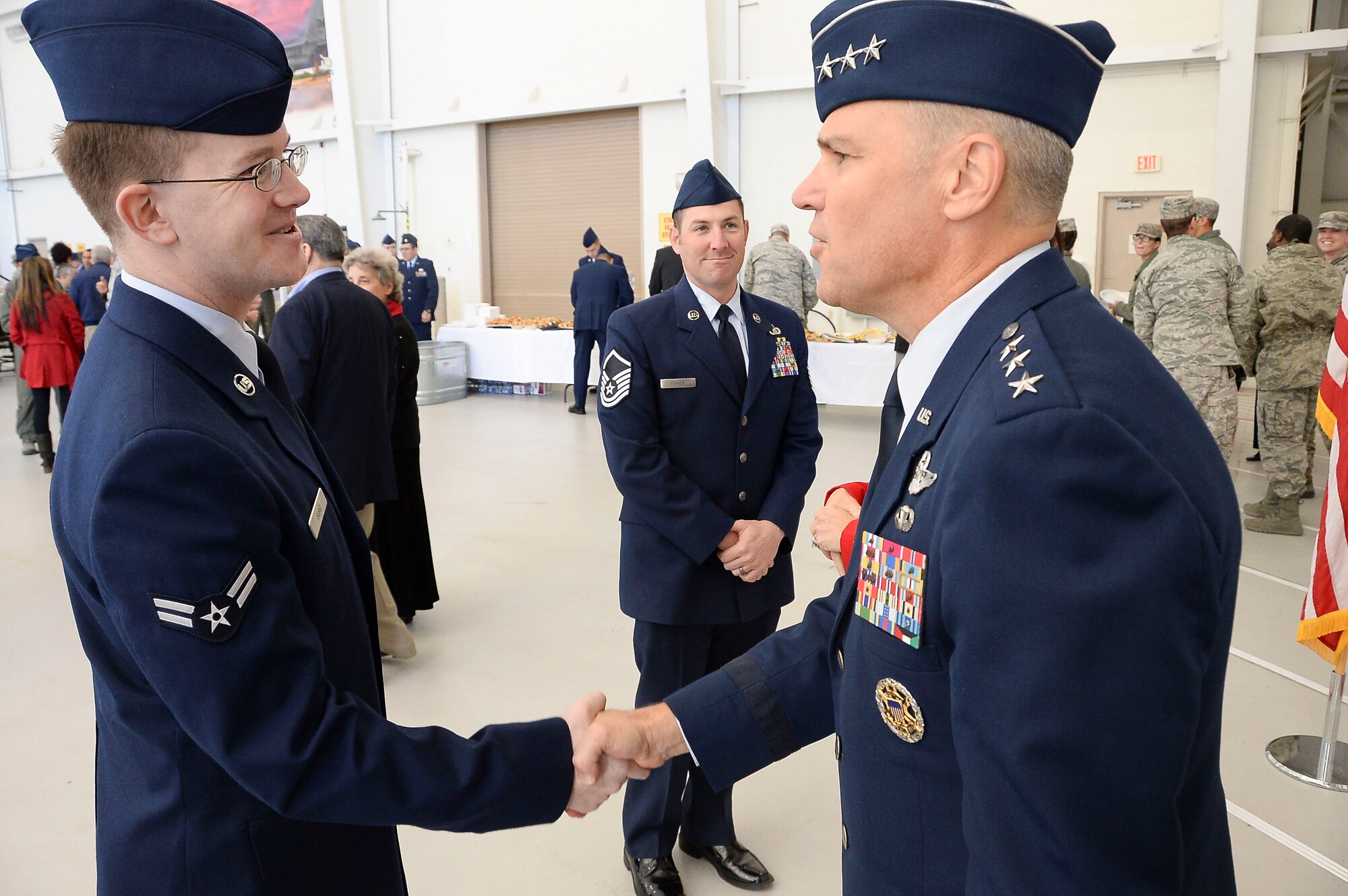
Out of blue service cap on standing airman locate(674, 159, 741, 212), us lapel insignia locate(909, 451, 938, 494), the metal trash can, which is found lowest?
the metal trash can

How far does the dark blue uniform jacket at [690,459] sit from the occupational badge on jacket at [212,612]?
1.44m

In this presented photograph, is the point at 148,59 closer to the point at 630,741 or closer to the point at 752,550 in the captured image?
the point at 630,741

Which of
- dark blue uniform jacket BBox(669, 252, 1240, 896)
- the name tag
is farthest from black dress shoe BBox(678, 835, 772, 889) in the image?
the name tag

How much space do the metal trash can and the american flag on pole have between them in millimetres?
8519

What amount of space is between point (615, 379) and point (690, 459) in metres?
0.30

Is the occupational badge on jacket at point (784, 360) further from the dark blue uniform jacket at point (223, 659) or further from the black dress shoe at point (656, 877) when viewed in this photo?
the dark blue uniform jacket at point (223, 659)

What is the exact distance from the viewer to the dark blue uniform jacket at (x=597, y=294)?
9.38 meters

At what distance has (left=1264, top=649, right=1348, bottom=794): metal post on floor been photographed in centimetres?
291

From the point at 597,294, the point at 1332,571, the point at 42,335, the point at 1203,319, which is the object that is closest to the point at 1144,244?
the point at 1203,319

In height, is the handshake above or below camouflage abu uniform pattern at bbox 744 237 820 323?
below

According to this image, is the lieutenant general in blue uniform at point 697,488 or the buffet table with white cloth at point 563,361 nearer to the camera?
the lieutenant general in blue uniform at point 697,488

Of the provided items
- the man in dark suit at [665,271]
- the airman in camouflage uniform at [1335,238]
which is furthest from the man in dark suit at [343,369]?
the airman in camouflage uniform at [1335,238]

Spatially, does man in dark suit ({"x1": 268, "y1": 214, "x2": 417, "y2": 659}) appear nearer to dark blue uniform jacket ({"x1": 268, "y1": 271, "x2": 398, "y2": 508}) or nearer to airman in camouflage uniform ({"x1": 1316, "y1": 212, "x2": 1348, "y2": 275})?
dark blue uniform jacket ({"x1": 268, "y1": 271, "x2": 398, "y2": 508})

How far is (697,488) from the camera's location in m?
2.46
